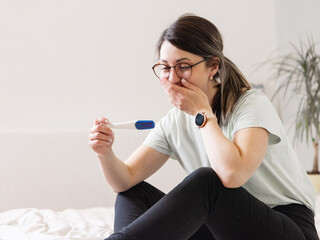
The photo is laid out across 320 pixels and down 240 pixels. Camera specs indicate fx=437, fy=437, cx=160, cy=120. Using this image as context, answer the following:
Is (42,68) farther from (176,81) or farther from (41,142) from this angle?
(176,81)

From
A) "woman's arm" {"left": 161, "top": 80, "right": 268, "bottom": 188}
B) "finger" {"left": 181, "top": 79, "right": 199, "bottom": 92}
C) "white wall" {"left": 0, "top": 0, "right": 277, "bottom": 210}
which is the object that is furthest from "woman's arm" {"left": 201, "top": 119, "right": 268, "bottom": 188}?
"white wall" {"left": 0, "top": 0, "right": 277, "bottom": 210}

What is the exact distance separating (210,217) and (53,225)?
796 mm

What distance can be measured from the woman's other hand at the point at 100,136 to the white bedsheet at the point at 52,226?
35 cm

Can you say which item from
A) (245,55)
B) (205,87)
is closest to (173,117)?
(205,87)

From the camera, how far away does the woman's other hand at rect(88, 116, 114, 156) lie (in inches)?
49.1

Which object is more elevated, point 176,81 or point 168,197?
point 176,81

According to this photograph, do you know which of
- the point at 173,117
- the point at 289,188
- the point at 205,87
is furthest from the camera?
the point at 173,117

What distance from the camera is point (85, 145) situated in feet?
7.99

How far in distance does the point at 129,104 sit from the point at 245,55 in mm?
910

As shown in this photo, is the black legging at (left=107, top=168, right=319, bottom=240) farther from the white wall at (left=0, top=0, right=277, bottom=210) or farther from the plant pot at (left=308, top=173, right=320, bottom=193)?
the plant pot at (left=308, top=173, right=320, bottom=193)

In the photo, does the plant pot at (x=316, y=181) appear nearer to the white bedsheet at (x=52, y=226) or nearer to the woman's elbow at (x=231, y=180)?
the white bedsheet at (x=52, y=226)

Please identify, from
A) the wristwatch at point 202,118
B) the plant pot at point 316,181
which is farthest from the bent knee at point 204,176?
the plant pot at point 316,181

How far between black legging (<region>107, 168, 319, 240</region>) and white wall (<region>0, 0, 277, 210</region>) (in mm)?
1328

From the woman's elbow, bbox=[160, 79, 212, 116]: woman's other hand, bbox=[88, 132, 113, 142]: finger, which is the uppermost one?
bbox=[160, 79, 212, 116]: woman's other hand
